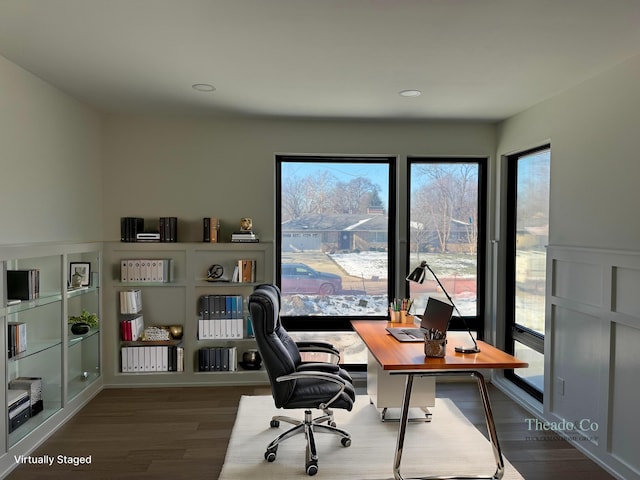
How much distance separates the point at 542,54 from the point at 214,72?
2.23 meters

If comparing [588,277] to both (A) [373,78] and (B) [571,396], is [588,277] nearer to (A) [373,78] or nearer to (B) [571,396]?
(B) [571,396]

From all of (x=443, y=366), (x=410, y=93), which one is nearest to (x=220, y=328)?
(x=443, y=366)

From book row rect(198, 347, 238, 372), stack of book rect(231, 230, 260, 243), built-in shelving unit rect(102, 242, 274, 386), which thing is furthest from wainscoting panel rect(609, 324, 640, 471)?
book row rect(198, 347, 238, 372)

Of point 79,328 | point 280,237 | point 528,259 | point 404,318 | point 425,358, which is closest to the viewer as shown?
point 425,358

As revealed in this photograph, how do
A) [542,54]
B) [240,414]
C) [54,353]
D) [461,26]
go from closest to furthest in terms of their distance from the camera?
[461,26] → [542,54] → [54,353] → [240,414]

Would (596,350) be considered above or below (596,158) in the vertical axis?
below

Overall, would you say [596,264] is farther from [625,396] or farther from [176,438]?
[176,438]

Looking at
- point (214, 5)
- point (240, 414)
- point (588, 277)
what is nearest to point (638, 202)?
point (588, 277)

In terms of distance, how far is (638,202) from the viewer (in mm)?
2963

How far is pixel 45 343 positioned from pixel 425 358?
286cm

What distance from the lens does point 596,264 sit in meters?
3.27

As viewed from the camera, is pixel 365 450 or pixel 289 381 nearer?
pixel 289 381

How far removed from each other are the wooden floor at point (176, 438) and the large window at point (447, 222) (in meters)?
1.09

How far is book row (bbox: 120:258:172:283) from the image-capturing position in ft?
15.1
